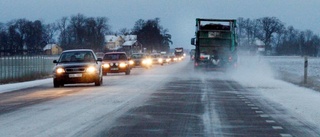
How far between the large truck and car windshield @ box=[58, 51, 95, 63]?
56.6 feet

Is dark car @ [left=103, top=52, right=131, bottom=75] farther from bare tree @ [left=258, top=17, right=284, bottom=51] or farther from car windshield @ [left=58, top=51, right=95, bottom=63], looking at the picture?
bare tree @ [left=258, top=17, right=284, bottom=51]

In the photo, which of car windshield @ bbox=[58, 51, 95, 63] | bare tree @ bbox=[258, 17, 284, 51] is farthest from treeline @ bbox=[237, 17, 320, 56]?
car windshield @ bbox=[58, 51, 95, 63]

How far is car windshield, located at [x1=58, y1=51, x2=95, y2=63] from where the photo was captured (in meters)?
29.2

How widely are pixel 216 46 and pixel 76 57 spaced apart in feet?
59.8

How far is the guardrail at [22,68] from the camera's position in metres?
39.6

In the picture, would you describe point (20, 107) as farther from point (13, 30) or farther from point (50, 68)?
point (13, 30)

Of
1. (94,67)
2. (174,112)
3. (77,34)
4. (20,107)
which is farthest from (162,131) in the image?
(77,34)

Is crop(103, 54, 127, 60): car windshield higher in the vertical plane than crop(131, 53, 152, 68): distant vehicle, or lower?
higher

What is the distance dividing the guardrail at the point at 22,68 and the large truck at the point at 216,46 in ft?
37.5

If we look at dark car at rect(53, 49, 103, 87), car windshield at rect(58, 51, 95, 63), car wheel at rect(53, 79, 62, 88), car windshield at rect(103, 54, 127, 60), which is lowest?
car wheel at rect(53, 79, 62, 88)

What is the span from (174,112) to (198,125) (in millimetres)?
2820

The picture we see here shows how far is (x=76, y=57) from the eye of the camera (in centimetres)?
2941

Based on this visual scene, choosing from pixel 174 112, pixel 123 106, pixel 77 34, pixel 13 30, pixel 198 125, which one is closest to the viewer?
pixel 198 125

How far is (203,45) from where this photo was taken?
151 ft
